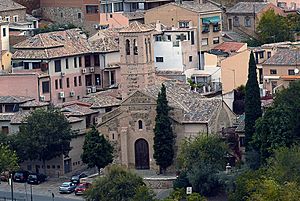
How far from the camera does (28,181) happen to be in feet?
228

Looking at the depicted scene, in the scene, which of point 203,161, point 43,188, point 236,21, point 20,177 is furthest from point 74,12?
point 203,161

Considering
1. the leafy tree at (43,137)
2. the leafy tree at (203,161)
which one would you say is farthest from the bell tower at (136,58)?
the leafy tree at (203,161)

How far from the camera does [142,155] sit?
229 ft

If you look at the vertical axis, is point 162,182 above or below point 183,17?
below

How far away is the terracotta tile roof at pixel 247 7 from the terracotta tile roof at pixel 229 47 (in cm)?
612

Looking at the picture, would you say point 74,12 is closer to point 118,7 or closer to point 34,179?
point 118,7

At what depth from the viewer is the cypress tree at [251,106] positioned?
66.2 metres

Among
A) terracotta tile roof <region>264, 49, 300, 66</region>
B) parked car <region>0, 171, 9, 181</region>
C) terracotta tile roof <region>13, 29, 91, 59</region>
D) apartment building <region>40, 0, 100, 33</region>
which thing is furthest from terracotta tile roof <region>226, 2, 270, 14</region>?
parked car <region>0, 171, 9, 181</region>

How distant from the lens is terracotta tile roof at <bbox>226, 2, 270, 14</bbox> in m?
89.6

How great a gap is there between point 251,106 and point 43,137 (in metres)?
8.65

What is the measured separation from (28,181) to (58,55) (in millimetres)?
8749

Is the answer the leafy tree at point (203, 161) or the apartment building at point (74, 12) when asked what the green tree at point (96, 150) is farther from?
the apartment building at point (74, 12)

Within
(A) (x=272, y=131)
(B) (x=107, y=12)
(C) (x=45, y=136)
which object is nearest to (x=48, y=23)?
(B) (x=107, y=12)

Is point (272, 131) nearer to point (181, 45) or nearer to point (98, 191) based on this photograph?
point (98, 191)
